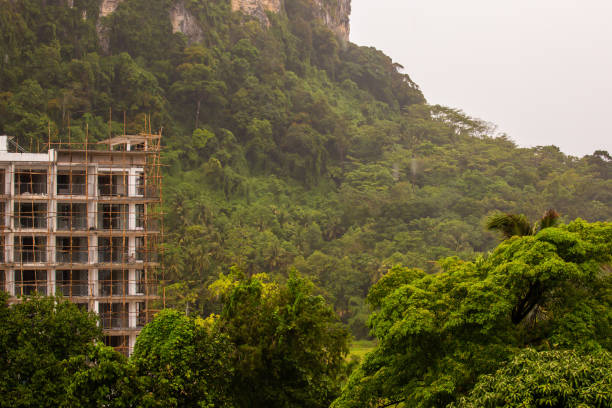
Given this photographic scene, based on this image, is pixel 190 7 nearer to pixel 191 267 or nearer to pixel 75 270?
pixel 191 267

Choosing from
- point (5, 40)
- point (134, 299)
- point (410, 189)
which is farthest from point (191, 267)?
point (410, 189)

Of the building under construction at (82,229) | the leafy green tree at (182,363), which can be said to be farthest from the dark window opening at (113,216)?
the leafy green tree at (182,363)

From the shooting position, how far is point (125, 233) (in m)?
26.4

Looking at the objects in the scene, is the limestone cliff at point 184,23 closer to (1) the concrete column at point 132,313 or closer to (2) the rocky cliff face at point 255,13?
(2) the rocky cliff face at point 255,13

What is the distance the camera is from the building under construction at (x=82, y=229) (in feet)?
84.5

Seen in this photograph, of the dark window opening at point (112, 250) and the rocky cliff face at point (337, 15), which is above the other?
the rocky cliff face at point (337, 15)

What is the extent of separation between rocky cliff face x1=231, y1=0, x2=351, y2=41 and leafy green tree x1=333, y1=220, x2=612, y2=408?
60078mm

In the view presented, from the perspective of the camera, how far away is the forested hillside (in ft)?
154

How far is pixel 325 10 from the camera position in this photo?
3334 inches

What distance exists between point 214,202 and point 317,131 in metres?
16.8

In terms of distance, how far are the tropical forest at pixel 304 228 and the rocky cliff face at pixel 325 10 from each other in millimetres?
371

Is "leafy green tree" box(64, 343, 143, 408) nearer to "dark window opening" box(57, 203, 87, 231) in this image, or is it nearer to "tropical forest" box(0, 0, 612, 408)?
"tropical forest" box(0, 0, 612, 408)

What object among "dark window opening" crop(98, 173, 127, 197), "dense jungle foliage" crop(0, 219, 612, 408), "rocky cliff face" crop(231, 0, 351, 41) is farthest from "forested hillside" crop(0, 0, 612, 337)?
"dense jungle foliage" crop(0, 219, 612, 408)

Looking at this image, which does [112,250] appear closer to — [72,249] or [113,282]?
[113,282]
